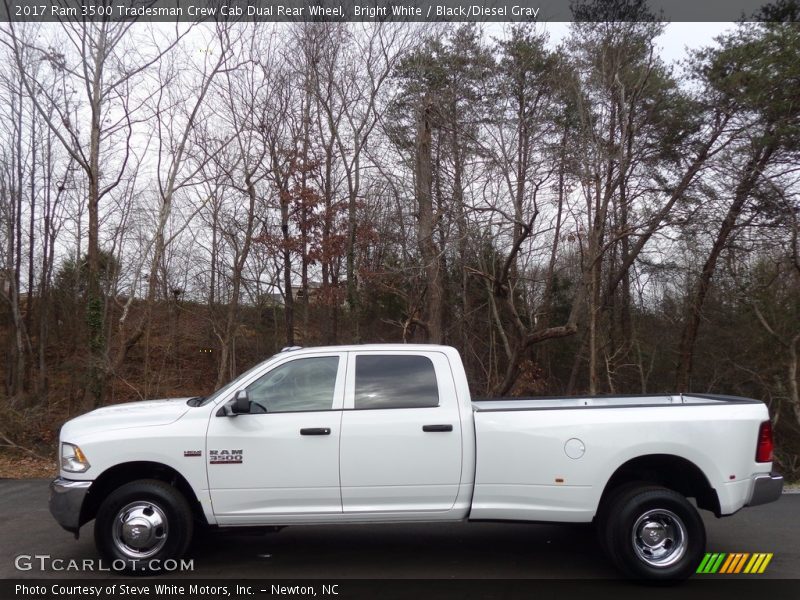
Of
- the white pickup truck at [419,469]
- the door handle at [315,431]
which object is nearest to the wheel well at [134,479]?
the white pickup truck at [419,469]

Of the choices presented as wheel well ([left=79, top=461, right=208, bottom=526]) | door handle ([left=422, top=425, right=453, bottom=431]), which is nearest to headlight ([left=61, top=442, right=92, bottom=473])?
wheel well ([left=79, top=461, right=208, bottom=526])

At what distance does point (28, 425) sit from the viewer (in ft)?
53.1

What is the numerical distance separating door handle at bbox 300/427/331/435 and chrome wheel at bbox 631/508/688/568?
8.31 ft

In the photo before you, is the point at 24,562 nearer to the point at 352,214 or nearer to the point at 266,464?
the point at 266,464

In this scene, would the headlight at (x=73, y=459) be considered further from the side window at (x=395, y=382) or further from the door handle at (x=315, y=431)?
the side window at (x=395, y=382)

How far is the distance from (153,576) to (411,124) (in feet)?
49.0

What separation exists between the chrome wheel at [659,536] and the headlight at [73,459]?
4366mm

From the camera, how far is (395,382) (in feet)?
20.5

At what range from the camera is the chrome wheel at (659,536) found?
5.85 m

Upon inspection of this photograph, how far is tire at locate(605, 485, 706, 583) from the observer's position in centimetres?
580

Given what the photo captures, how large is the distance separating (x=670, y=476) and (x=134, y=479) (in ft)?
14.6

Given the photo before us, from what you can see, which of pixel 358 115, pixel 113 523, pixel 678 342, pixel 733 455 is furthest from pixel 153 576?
pixel 678 342

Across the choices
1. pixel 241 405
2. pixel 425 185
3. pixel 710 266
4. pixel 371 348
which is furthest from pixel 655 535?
pixel 710 266

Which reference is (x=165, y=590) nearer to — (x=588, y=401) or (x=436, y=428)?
(x=436, y=428)
